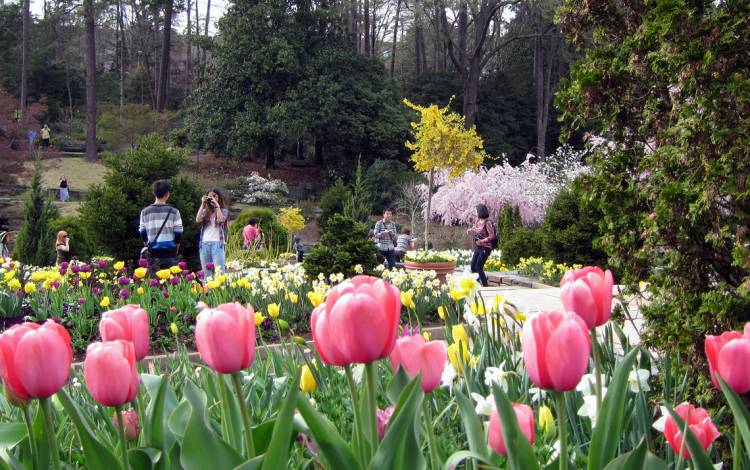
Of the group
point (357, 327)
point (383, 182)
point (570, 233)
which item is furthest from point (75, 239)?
point (383, 182)

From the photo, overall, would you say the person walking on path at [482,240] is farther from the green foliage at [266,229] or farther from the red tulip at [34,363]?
the red tulip at [34,363]

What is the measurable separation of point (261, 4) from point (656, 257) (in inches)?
1217

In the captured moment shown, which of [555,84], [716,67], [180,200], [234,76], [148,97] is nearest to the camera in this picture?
[716,67]

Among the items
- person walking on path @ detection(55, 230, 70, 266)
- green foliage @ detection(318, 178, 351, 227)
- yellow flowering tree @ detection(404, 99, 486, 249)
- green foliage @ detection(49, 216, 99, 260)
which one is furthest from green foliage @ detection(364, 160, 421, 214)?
person walking on path @ detection(55, 230, 70, 266)

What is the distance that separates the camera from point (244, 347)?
45.1 inches

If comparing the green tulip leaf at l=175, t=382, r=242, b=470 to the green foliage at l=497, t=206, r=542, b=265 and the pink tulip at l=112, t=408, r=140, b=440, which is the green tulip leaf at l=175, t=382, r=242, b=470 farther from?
the green foliage at l=497, t=206, r=542, b=265

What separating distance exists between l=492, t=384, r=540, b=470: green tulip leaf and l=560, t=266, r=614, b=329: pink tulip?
1.30 feet

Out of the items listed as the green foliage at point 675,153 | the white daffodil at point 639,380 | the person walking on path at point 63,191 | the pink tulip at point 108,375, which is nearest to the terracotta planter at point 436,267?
the green foliage at point 675,153

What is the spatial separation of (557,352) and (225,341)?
0.50m

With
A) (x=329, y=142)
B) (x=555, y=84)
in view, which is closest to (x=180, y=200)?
(x=329, y=142)

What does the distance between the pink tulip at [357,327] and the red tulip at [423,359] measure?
0.60 ft

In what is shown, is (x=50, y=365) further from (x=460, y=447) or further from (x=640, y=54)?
(x=640, y=54)

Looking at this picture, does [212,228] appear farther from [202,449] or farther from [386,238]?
[202,449]

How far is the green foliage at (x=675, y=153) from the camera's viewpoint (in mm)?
2279
